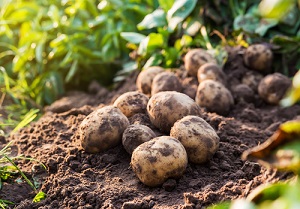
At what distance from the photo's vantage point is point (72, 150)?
266 centimetres

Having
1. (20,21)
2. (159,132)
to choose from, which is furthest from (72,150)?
(20,21)

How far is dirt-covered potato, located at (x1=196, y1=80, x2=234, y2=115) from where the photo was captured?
322 cm

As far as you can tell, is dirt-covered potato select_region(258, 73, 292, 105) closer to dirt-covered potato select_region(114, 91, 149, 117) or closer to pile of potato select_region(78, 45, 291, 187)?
pile of potato select_region(78, 45, 291, 187)

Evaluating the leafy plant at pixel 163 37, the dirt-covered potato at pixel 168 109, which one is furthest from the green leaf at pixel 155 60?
the dirt-covered potato at pixel 168 109

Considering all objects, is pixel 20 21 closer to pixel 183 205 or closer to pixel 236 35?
pixel 236 35

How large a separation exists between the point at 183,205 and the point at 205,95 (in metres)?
1.28

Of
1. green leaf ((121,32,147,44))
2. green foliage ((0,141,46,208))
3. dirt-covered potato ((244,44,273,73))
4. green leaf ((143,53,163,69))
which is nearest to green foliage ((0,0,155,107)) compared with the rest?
green leaf ((121,32,147,44))

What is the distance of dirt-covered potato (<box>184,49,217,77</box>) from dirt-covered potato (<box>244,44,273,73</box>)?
0.85 feet

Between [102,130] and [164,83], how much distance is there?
839 mm

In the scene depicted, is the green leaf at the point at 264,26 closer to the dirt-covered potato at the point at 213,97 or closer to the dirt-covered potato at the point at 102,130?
the dirt-covered potato at the point at 213,97

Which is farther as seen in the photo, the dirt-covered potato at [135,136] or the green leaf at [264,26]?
the green leaf at [264,26]

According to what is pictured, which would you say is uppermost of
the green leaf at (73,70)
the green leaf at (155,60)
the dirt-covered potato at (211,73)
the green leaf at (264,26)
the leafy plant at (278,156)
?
the leafy plant at (278,156)

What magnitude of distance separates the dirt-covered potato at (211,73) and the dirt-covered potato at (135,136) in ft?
3.48

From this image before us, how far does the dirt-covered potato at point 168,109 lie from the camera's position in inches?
104
